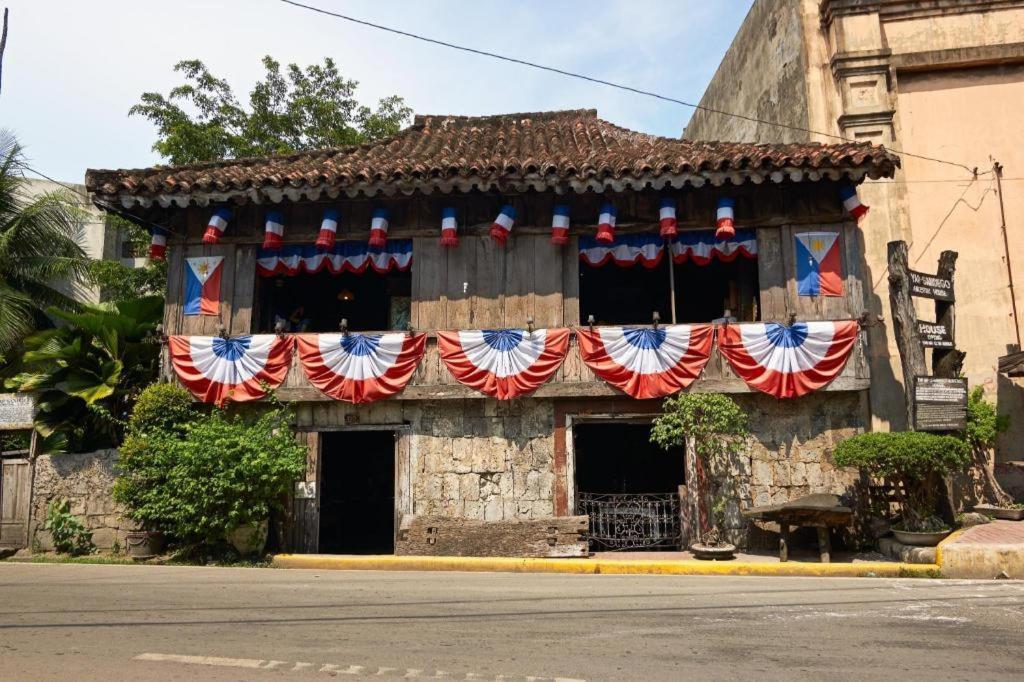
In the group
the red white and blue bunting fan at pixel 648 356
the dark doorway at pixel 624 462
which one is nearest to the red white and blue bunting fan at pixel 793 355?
the red white and blue bunting fan at pixel 648 356

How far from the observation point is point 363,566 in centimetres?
1045

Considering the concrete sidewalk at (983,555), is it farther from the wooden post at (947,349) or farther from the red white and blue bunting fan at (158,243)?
the red white and blue bunting fan at (158,243)

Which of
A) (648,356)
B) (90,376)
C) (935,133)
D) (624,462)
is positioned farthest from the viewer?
(624,462)

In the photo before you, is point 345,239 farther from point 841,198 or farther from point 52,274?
point 52,274

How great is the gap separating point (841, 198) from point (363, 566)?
9.51 metres

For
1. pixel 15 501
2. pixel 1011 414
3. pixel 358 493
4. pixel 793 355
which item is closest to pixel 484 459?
pixel 793 355

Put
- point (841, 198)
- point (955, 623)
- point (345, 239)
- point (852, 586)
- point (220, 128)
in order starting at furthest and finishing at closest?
point (220, 128) → point (345, 239) → point (841, 198) → point (852, 586) → point (955, 623)

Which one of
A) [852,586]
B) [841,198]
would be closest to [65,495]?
[852,586]

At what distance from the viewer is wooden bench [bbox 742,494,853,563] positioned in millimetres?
9586

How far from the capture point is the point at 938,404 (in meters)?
10.4

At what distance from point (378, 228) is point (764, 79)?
10.2m

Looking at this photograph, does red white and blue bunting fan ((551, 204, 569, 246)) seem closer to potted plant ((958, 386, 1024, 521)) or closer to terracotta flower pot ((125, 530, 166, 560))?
potted plant ((958, 386, 1024, 521))

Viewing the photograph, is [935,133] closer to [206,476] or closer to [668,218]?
[668,218]

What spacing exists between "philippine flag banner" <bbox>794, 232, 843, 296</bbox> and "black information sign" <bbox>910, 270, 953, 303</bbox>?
107 cm
